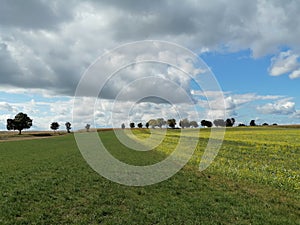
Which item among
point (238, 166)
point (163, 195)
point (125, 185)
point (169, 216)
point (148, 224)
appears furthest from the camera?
point (238, 166)

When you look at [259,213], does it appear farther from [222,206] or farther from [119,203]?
[119,203]

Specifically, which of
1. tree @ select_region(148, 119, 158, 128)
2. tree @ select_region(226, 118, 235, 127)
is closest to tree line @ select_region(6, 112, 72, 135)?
tree @ select_region(148, 119, 158, 128)

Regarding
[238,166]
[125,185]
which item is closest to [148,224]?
[125,185]

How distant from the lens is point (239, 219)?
9.70 metres

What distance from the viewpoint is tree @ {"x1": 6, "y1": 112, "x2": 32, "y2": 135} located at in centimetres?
14825

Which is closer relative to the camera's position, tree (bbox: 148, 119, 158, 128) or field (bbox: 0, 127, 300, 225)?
field (bbox: 0, 127, 300, 225)

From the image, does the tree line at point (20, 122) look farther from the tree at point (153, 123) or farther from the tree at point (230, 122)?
the tree at point (230, 122)

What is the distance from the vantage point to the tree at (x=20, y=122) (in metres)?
148

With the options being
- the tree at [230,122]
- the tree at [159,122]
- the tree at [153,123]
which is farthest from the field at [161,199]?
the tree at [230,122]

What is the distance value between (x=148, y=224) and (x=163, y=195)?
3979mm

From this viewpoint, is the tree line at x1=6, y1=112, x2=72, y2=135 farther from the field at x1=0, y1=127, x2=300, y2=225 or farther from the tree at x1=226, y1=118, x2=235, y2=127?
the field at x1=0, y1=127, x2=300, y2=225

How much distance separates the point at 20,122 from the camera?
148750 mm

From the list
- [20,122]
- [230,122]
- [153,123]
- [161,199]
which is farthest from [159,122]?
[161,199]

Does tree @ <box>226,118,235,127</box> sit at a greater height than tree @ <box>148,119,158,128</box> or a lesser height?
greater
